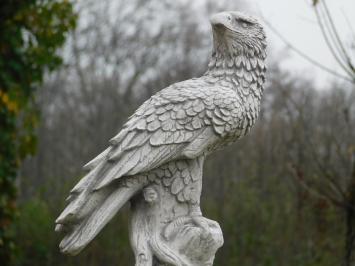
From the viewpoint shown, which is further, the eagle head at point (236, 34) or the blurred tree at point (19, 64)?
the blurred tree at point (19, 64)

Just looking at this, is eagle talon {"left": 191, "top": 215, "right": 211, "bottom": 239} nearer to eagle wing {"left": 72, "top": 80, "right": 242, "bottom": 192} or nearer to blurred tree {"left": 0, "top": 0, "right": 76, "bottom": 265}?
eagle wing {"left": 72, "top": 80, "right": 242, "bottom": 192}

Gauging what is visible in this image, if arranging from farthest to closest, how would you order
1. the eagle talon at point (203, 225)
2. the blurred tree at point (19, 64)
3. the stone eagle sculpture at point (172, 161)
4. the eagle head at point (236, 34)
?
the blurred tree at point (19, 64) → the eagle head at point (236, 34) → the eagle talon at point (203, 225) → the stone eagle sculpture at point (172, 161)

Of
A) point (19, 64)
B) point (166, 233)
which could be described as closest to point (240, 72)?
point (166, 233)

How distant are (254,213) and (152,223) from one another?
562 cm

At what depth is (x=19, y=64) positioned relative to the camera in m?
6.25

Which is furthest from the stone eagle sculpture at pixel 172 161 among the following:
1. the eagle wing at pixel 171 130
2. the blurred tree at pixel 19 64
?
the blurred tree at pixel 19 64

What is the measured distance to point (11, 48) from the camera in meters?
6.16

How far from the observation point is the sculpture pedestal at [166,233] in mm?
3248

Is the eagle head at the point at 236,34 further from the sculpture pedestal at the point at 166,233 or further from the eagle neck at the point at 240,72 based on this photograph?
the sculpture pedestal at the point at 166,233

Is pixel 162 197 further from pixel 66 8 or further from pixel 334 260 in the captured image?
pixel 334 260

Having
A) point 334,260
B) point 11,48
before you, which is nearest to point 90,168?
point 11,48

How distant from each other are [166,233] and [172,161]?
368mm

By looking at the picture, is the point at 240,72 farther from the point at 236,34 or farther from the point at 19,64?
the point at 19,64

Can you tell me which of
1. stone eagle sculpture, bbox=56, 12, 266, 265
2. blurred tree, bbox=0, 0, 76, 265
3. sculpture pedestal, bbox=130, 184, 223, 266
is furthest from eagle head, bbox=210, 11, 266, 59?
blurred tree, bbox=0, 0, 76, 265
